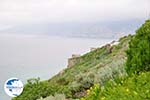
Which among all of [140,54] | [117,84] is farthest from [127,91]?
[140,54]

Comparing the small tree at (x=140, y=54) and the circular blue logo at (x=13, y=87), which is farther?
the circular blue logo at (x=13, y=87)

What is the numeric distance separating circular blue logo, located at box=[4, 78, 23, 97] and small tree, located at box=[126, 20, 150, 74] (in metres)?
2.68

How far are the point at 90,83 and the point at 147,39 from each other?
3.89 meters

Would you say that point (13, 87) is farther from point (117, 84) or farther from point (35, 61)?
point (35, 61)

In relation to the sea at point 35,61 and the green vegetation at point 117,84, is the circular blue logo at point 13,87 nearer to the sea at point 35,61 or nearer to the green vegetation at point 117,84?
the green vegetation at point 117,84

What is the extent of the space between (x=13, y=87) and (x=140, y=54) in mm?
3175

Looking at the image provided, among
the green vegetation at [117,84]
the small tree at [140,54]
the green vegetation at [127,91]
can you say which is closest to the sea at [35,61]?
the green vegetation at [117,84]

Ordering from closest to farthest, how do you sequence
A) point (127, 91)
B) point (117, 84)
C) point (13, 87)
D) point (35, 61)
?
point (127, 91), point (117, 84), point (13, 87), point (35, 61)

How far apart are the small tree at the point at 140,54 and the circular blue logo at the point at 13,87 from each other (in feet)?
8.80

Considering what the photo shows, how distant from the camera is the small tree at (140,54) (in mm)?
7918

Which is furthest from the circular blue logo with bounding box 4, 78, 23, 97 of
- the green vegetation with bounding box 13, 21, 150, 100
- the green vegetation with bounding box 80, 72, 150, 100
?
the green vegetation with bounding box 80, 72, 150, 100

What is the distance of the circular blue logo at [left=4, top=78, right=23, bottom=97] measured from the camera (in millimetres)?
10008

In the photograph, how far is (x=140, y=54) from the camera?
801cm

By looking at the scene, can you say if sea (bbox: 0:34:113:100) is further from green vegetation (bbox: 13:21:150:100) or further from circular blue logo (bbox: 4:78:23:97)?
circular blue logo (bbox: 4:78:23:97)
